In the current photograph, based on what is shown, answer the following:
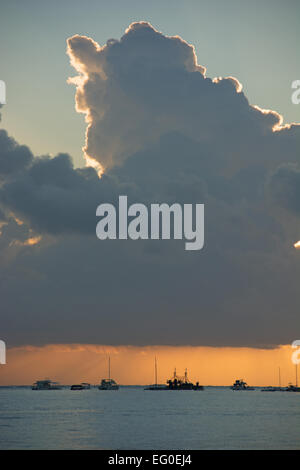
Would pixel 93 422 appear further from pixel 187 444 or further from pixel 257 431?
pixel 187 444

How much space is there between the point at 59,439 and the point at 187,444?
1020 inches

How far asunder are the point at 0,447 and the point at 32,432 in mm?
Result: 27560

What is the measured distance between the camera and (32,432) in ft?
494
